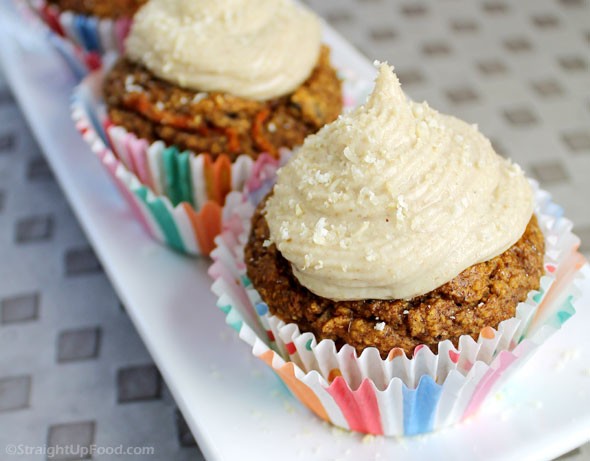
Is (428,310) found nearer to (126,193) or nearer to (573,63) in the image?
(126,193)

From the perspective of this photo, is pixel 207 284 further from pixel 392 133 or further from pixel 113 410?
pixel 392 133

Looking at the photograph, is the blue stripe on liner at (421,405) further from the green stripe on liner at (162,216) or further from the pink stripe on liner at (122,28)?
the pink stripe on liner at (122,28)

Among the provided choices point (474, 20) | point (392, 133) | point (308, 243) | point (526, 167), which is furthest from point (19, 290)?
point (474, 20)

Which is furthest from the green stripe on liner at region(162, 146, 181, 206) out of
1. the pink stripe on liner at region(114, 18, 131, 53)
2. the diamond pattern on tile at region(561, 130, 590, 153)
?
the diamond pattern on tile at region(561, 130, 590, 153)

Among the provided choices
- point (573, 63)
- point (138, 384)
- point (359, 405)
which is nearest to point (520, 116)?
point (573, 63)

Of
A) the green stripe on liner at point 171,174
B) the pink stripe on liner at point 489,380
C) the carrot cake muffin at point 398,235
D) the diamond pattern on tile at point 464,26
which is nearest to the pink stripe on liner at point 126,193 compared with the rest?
the green stripe on liner at point 171,174

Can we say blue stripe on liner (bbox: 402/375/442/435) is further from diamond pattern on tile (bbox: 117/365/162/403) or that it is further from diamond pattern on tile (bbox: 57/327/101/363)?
diamond pattern on tile (bbox: 57/327/101/363)
